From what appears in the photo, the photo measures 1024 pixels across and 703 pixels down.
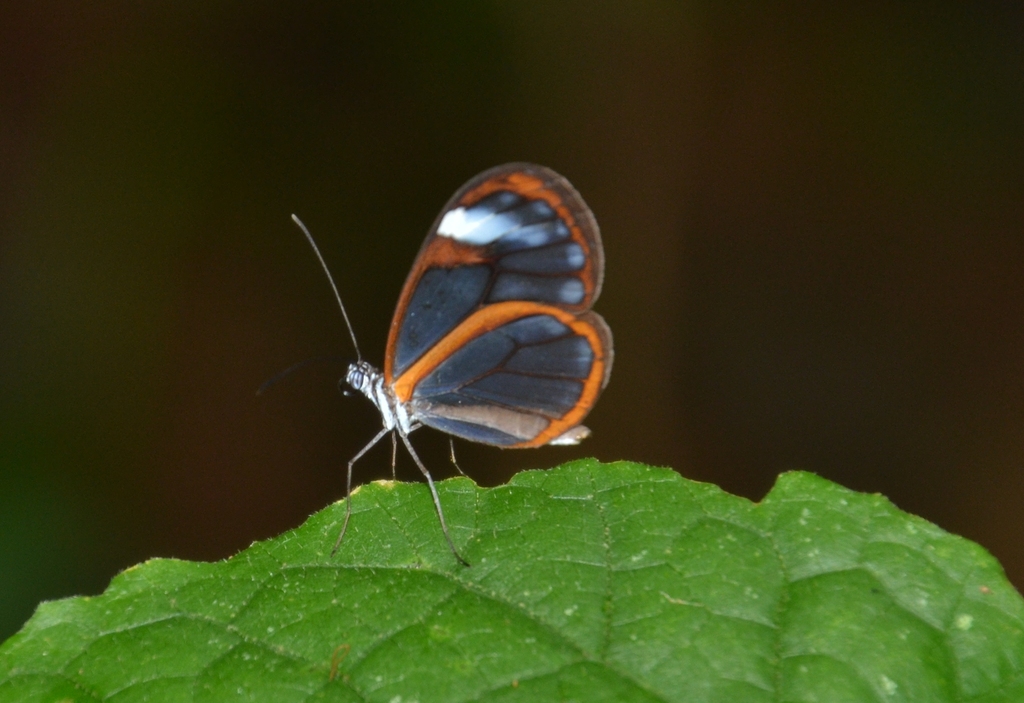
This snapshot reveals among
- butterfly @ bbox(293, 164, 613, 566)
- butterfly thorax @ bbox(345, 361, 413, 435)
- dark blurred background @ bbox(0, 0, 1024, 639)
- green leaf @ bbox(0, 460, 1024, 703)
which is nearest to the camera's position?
green leaf @ bbox(0, 460, 1024, 703)

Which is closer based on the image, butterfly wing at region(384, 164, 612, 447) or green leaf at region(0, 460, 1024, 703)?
green leaf at region(0, 460, 1024, 703)

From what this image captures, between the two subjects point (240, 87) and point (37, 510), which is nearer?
point (37, 510)

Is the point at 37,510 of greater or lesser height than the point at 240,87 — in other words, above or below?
below

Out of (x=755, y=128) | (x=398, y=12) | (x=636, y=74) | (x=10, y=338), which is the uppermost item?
(x=398, y=12)

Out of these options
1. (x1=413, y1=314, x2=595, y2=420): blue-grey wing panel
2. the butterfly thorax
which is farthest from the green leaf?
the butterfly thorax

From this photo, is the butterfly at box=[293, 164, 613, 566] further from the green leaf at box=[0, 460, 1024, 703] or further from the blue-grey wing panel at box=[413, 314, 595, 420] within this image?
the green leaf at box=[0, 460, 1024, 703]

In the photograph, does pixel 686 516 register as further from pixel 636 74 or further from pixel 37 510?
pixel 636 74

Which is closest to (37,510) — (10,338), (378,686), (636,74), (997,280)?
(10,338)

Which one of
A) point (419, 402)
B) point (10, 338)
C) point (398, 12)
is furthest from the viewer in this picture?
point (398, 12)
